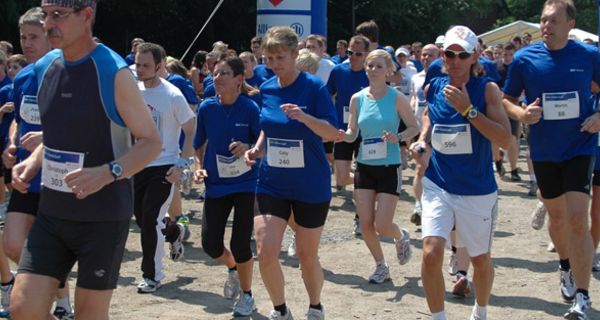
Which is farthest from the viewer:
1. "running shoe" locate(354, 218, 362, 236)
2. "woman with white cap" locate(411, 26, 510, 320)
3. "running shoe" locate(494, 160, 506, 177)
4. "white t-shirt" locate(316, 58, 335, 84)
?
"running shoe" locate(494, 160, 506, 177)

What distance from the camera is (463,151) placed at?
5484 millimetres

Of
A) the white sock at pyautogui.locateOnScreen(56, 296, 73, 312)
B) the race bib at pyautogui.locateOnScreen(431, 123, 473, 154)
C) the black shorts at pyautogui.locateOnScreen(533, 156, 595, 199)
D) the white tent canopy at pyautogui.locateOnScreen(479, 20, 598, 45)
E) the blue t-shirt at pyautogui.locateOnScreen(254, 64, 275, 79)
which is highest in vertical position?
the white tent canopy at pyautogui.locateOnScreen(479, 20, 598, 45)

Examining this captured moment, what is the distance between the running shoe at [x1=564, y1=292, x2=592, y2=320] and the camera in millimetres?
6188

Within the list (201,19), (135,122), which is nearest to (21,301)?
(135,122)

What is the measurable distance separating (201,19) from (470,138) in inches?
1070

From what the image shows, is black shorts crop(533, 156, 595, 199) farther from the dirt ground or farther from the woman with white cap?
the woman with white cap

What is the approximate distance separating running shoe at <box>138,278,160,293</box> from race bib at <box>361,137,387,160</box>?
6.71 feet

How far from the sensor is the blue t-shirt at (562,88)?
20.8 feet

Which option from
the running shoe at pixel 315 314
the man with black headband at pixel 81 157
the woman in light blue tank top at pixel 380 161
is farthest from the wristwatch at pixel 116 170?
the woman in light blue tank top at pixel 380 161

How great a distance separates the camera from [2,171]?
8812 mm

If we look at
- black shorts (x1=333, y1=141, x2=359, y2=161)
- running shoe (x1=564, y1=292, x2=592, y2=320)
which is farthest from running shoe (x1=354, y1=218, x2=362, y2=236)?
running shoe (x1=564, y1=292, x2=592, y2=320)

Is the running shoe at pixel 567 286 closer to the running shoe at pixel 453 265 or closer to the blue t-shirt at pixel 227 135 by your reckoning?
the running shoe at pixel 453 265

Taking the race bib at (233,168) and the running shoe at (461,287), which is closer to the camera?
the race bib at (233,168)

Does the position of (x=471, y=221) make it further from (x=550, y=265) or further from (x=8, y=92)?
(x=8, y=92)
